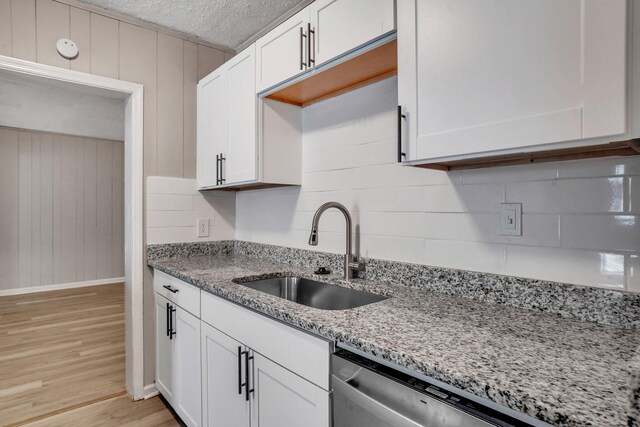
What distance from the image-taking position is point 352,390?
3.07 feet

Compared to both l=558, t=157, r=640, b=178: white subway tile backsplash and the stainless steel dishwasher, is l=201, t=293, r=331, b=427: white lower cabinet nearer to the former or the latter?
the stainless steel dishwasher

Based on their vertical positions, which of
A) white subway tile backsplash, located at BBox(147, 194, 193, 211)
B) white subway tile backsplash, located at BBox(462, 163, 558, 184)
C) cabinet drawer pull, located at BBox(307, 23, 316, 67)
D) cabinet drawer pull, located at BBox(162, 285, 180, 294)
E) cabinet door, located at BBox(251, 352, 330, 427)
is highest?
cabinet drawer pull, located at BBox(307, 23, 316, 67)

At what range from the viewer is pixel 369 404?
89 centimetres

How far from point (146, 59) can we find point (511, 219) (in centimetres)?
233

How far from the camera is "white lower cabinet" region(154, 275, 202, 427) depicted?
180 cm

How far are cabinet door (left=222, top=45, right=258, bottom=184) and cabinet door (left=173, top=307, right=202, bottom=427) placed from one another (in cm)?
82

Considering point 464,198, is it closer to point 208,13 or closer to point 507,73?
point 507,73

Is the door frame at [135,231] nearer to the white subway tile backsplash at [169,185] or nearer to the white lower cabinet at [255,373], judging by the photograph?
the white subway tile backsplash at [169,185]

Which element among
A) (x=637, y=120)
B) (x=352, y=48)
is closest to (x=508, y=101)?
(x=637, y=120)

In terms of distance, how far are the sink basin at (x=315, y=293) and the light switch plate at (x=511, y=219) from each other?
507 mm

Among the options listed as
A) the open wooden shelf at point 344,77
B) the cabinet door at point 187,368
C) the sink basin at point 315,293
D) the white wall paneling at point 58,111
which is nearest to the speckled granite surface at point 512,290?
the sink basin at point 315,293

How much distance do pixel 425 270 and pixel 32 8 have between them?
8.05 feet

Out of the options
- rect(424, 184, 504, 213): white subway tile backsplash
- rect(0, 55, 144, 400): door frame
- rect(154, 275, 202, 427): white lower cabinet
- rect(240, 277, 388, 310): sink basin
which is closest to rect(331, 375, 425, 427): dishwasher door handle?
rect(240, 277, 388, 310): sink basin

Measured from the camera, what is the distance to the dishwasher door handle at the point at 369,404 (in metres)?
0.82
